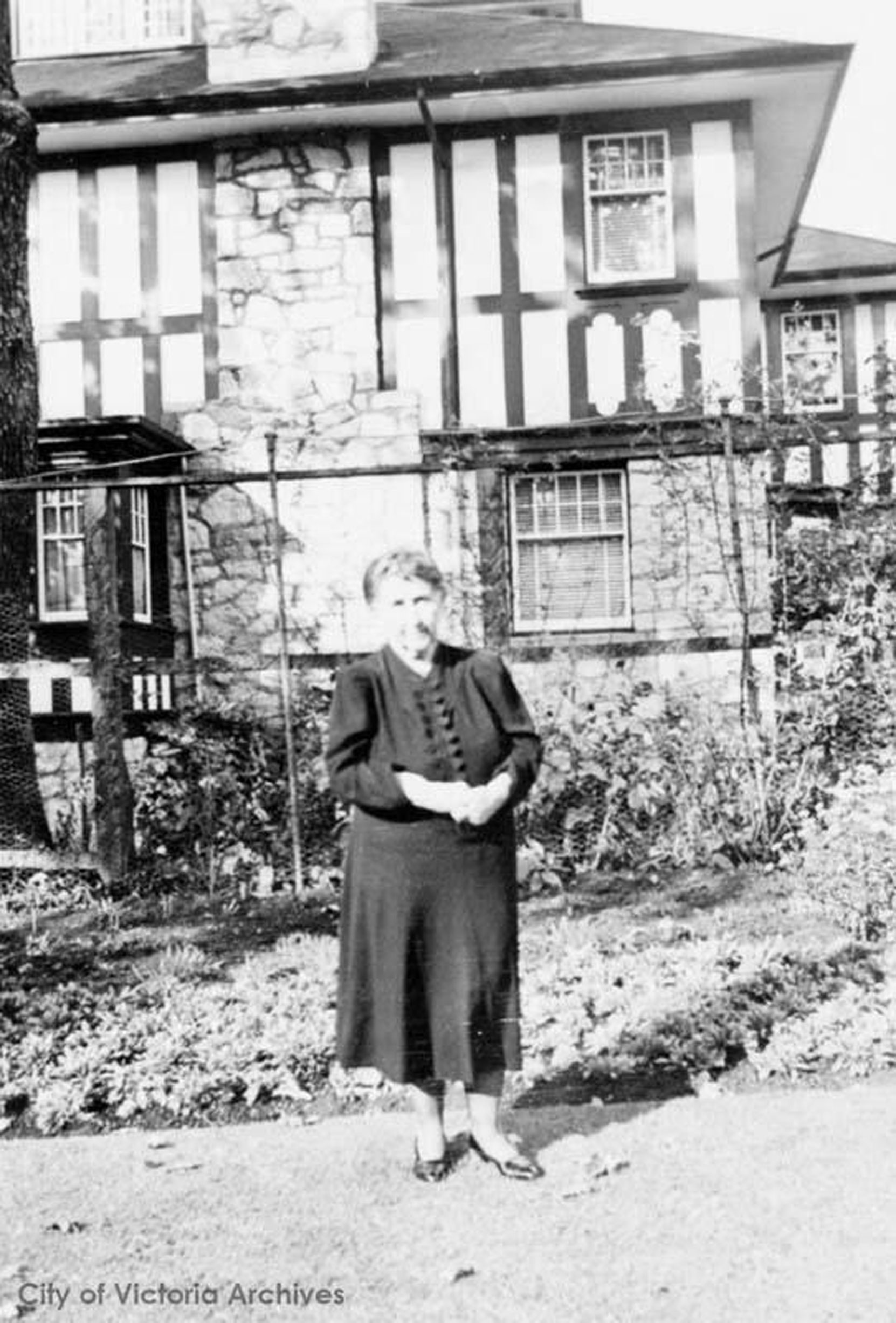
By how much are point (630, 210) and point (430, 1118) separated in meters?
11.1

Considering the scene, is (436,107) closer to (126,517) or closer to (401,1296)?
→ (126,517)

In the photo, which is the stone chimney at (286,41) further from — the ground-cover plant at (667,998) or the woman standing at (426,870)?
the woman standing at (426,870)

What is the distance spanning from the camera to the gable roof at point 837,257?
A: 851 inches

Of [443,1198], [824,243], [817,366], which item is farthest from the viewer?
[824,243]

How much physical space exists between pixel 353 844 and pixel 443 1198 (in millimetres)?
971

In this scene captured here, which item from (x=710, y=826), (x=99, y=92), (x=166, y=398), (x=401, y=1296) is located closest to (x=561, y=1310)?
(x=401, y=1296)

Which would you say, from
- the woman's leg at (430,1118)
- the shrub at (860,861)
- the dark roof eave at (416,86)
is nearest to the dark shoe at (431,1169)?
the woman's leg at (430,1118)

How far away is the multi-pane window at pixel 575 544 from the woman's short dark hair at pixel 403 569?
9.15 m

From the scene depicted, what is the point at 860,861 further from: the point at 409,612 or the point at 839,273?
the point at 839,273

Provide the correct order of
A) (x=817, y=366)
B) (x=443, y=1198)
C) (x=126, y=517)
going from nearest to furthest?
(x=443, y=1198) < (x=126, y=517) < (x=817, y=366)

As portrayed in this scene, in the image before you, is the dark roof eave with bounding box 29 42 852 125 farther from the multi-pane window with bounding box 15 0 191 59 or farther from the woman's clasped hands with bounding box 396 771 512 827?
the woman's clasped hands with bounding box 396 771 512 827

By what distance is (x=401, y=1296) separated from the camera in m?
3.20

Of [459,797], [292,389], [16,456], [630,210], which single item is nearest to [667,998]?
[459,797]

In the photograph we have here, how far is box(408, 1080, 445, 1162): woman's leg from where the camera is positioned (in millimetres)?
3977
